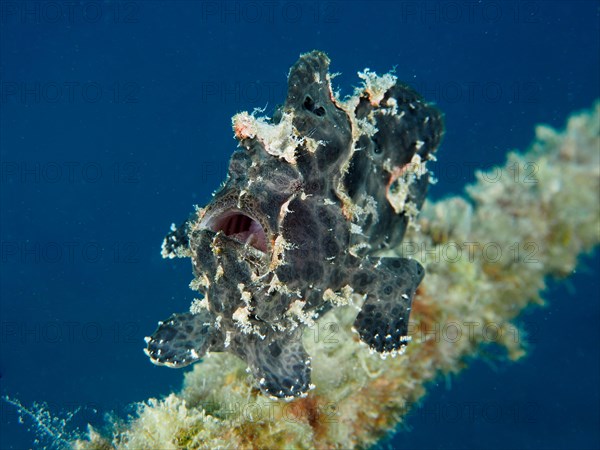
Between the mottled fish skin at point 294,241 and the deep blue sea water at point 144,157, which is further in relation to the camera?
the deep blue sea water at point 144,157

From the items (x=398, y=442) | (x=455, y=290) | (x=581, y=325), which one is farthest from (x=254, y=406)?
(x=581, y=325)

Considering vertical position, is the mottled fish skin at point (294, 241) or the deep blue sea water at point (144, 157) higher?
the deep blue sea water at point (144, 157)

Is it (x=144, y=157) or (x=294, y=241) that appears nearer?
(x=294, y=241)

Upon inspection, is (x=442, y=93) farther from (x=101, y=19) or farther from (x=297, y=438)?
(x=297, y=438)

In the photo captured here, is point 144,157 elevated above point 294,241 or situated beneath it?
elevated above

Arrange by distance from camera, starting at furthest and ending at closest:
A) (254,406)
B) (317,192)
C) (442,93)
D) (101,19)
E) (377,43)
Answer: (442,93), (377,43), (101,19), (254,406), (317,192)
